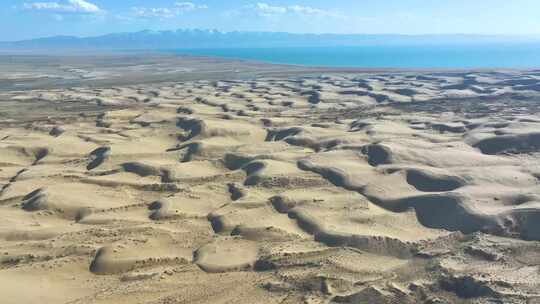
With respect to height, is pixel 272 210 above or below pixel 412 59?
above

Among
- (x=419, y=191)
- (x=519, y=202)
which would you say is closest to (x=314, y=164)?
(x=419, y=191)

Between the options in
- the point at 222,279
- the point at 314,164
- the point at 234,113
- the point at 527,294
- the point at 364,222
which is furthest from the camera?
the point at 234,113

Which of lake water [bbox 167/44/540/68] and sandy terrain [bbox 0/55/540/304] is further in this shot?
lake water [bbox 167/44/540/68]

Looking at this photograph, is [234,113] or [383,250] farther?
[234,113]

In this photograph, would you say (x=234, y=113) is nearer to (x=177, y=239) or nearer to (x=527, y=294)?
(x=177, y=239)

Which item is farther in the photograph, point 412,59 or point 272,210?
point 412,59

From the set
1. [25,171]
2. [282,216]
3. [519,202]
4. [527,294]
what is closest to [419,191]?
[519,202]

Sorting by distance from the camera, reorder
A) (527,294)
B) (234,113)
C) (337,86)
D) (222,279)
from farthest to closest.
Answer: (337,86)
(234,113)
(222,279)
(527,294)

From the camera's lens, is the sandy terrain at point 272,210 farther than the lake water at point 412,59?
No
